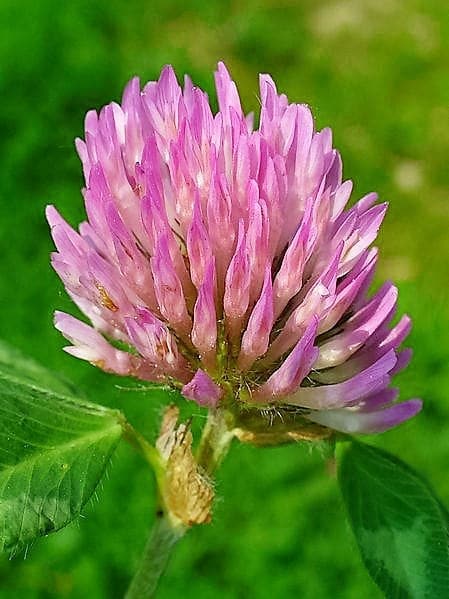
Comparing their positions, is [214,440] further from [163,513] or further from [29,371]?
[29,371]

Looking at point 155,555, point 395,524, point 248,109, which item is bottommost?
point 155,555

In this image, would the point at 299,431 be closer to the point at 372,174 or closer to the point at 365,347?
the point at 365,347

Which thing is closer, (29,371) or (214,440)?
(214,440)

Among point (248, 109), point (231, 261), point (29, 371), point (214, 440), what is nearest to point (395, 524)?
point (214, 440)

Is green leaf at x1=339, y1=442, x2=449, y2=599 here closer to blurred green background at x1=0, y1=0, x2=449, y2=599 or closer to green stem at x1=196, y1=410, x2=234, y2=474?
green stem at x1=196, y1=410, x2=234, y2=474

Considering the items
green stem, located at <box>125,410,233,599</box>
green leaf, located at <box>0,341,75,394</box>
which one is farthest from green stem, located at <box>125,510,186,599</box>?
green leaf, located at <box>0,341,75,394</box>

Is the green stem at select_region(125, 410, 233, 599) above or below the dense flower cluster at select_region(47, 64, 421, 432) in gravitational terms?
below
